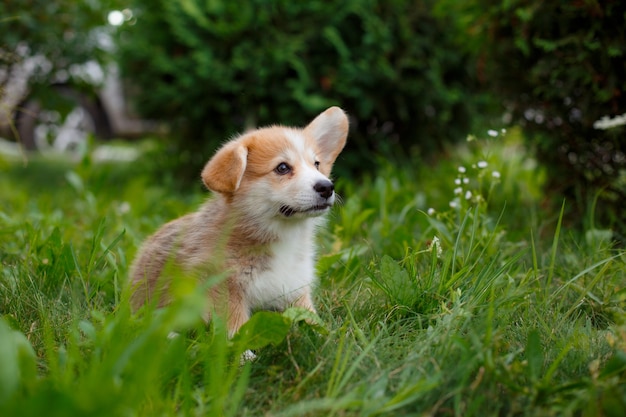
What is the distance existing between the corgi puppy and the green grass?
17 centimetres

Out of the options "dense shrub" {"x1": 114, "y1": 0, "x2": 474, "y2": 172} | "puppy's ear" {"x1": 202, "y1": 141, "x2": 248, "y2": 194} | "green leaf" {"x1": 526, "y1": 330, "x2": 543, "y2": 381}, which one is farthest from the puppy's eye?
"dense shrub" {"x1": 114, "y1": 0, "x2": 474, "y2": 172}

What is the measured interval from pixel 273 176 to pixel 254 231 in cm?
26

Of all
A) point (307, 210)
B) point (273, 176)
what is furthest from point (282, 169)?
point (307, 210)

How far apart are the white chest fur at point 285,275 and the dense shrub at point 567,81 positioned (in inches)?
63.9

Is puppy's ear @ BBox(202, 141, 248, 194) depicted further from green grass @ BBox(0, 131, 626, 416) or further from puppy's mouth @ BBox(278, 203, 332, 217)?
green grass @ BBox(0, 131, 626, 416)

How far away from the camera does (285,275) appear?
2725mm

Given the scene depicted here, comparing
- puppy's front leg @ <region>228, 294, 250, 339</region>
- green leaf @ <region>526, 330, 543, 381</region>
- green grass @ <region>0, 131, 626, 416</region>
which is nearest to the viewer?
green grass @ <region>0, 131, 626, 416</region>

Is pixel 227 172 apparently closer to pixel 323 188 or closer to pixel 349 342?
pixel 323 188

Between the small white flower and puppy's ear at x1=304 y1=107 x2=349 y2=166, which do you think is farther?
the small white flower

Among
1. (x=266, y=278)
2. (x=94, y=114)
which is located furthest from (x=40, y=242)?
(x=94, y=114)

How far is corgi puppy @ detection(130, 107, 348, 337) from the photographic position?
2648 millimetres

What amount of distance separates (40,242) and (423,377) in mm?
2066

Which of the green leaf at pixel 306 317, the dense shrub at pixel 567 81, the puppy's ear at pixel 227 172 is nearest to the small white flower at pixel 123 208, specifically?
the puppy's ear at pixel 227 172

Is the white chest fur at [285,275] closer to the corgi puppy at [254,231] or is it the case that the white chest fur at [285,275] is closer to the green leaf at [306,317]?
the corgi puppy at [254,231]
